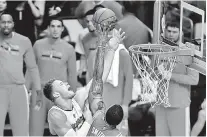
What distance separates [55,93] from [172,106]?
1846 mm

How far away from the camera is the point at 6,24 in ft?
27.0

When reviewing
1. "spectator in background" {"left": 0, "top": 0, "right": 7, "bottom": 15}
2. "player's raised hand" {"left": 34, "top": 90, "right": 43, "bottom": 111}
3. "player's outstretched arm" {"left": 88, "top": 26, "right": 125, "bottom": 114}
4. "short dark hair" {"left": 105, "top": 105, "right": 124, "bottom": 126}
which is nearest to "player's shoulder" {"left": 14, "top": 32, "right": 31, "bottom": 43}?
"spectator in background" {"left": 0, "top": 0, "right": 7, "bottom": 15}

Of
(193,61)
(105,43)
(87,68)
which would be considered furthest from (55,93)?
(87,68)

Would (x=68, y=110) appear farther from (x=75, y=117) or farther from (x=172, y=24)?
(x=172, y=24)

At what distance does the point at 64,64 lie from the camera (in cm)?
850

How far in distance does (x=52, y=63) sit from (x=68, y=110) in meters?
1.72

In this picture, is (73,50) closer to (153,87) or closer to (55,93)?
(153,87)

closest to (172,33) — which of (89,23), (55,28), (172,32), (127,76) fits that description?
(172,32)

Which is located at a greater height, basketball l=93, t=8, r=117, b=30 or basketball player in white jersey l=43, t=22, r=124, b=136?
basketball l=93, t=8, r=117, b=30

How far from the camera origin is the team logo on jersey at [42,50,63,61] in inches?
333

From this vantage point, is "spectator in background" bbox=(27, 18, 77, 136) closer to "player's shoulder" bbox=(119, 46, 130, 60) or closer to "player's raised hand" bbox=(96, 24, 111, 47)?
"player's shoulder" bbox=(119, 46, 130, 60)

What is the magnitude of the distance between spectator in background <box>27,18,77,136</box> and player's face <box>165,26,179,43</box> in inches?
→ 43.5

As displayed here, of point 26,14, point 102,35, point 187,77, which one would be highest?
point 26,14

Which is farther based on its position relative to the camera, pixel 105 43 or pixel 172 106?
pixel 172 106
